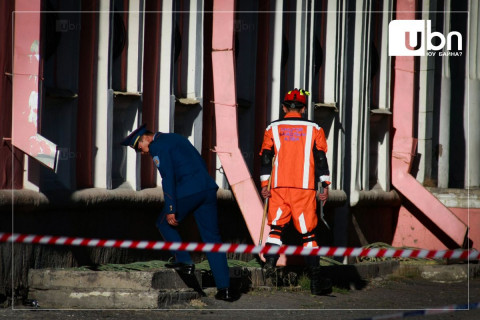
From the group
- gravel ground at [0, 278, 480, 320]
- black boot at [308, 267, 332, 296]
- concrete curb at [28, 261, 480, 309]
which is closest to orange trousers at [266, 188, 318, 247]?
black boot at [308, 267, 332, 296]

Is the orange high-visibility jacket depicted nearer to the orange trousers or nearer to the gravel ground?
the orange trousers

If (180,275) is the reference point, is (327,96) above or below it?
above

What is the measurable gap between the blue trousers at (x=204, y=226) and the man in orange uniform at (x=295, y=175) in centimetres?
90

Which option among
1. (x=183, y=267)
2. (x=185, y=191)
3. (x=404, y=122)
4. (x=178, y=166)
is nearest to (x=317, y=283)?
(x=183, y=267)

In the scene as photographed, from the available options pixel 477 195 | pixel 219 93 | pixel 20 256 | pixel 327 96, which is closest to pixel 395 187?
pixel 477 195

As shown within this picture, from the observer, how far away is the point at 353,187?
48.3ft

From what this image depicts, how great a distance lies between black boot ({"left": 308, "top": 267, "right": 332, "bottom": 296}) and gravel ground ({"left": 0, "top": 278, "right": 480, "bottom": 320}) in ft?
0.24

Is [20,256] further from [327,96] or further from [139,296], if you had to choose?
[327,96]

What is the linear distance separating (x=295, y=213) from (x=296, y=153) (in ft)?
1.79

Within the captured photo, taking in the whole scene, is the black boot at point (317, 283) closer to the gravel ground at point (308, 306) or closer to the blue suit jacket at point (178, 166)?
the gravel ground at point (308, 306)

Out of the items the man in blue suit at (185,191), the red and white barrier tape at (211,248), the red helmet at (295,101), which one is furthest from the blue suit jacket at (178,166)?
the red helmet at (295,101)

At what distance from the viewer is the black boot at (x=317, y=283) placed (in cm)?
1056

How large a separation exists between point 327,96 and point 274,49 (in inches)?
57.3

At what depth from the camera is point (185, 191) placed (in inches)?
378
